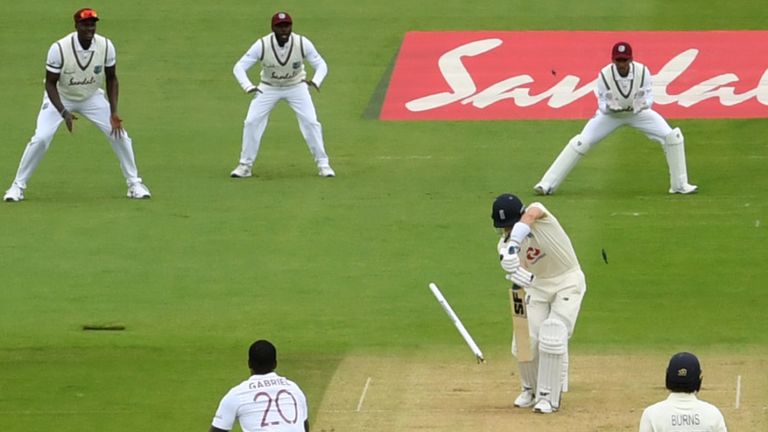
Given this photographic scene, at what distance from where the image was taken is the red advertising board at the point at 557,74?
2517 cm

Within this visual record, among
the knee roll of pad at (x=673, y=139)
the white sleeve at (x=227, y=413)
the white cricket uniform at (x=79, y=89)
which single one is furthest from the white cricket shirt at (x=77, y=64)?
the white sleeve at (x=227, y=413)

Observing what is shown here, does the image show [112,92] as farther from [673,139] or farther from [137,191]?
[673,139]

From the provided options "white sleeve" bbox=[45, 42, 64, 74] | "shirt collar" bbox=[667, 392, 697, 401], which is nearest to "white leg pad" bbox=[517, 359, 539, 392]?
"shirt collar" bbox=[667, 392, 697, 401]

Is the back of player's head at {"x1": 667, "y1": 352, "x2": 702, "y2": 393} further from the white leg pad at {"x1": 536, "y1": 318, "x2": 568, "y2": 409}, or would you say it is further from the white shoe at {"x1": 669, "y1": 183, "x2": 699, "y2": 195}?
the white shoe at {"x1": 669, "y1": 183, "x2": 699, "y2": 195}

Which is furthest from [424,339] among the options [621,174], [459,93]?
[459,93]

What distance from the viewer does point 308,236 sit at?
1923 centimetres

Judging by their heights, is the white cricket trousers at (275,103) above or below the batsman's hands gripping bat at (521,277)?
below

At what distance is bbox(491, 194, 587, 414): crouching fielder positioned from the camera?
13.0m

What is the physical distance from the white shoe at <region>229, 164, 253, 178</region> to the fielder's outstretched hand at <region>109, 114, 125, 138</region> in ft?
7.37

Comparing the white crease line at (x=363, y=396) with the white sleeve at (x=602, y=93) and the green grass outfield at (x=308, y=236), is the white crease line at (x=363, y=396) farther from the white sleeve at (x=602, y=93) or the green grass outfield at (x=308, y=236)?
the white sleeve at (x=602, y=93)

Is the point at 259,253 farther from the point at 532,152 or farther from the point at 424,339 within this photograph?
the point at 532,152

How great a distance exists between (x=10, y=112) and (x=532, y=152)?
780 centimetres

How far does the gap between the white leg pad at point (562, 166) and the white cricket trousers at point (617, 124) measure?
0.29 ft

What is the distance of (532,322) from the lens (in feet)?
43.7
